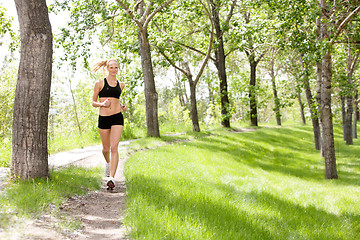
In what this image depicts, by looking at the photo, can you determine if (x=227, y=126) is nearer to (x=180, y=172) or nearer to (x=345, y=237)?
(x=180, y=172)

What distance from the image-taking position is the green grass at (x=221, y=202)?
4410 millimetres

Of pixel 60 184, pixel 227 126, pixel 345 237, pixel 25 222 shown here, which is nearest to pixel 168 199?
pixel 60 184

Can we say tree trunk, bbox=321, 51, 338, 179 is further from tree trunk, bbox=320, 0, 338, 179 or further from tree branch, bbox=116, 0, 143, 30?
tree branch, bbox=116, 0, 143, 30

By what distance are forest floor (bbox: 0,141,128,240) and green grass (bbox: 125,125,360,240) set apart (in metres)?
0.26

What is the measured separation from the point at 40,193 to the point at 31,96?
1770mm

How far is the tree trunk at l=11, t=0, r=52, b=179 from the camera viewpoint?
5512 mm

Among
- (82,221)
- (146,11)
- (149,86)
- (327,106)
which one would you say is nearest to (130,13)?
(146,11)

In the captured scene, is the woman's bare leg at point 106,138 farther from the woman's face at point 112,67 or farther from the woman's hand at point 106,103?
the woman's face at point 112,67

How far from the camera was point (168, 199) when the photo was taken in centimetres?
551

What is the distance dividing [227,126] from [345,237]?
57.3 feet

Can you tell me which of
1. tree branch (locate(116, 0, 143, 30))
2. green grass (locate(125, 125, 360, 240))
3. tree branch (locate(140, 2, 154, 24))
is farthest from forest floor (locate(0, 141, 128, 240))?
tree branch (locate(140, 2, 154, 24))

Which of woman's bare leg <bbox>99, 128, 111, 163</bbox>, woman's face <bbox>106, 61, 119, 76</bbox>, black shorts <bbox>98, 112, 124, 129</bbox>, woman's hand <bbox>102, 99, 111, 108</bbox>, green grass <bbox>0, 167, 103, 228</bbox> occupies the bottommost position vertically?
green grass <bbox>0, 167, 103, 228</bbox>

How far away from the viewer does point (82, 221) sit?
446 cm

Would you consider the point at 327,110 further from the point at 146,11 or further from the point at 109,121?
the point at 109,121
